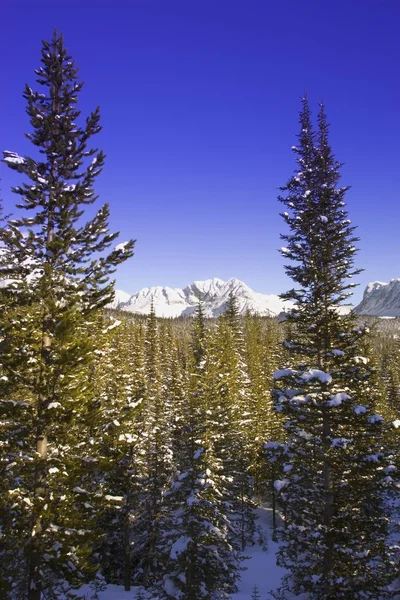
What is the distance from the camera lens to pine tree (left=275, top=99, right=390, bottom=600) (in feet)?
38.8

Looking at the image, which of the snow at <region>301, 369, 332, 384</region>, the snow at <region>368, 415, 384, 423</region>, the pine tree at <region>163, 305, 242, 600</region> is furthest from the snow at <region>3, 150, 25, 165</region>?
the snow at <region>368, 415, 384, 423</region>

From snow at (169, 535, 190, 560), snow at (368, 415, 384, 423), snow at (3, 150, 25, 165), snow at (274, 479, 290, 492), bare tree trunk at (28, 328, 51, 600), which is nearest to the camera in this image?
bare tree trunk at (28, 328, 51, 600)

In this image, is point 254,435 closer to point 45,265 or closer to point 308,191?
point 308,191

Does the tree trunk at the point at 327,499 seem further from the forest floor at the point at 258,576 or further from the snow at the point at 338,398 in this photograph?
the forest floor at the point at 258,576

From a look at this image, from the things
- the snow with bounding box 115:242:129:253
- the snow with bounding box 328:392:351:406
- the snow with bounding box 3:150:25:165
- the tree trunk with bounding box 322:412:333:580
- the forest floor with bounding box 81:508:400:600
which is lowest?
the forest floor with bounding box 81:508:400:600

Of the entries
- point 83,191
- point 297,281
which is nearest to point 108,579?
point 297,281

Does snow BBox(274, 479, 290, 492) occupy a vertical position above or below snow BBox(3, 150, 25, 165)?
below

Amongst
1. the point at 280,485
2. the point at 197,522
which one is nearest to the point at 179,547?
the point at 197,522

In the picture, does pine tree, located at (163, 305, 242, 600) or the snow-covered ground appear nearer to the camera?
pine tree, located at (163, 305, 242, 600)

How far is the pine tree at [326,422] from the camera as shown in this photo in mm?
11812

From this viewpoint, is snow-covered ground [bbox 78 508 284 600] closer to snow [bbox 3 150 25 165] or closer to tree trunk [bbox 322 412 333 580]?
tree trunk [bbox 322 412 333 580]

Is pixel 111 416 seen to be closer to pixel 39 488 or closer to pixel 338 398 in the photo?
pixel 39 488

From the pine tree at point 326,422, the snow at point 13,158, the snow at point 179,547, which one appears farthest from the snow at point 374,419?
the snow at point 13,158

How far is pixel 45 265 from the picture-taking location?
10.9 meters
